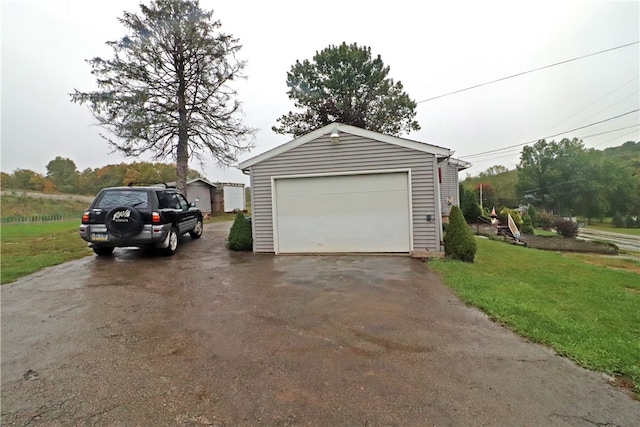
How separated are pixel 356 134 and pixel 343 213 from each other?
2.08 m

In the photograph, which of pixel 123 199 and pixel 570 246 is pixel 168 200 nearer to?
pixel 123 199

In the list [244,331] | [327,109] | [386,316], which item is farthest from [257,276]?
[327,109]

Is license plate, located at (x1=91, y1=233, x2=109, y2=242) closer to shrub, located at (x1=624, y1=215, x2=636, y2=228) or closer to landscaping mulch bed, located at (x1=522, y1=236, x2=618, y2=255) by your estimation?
landscaping mulch bed, located at (x1=522, y1=236, x2=618, y2=255)

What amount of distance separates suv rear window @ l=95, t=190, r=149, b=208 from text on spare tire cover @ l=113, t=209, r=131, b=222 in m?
0.25

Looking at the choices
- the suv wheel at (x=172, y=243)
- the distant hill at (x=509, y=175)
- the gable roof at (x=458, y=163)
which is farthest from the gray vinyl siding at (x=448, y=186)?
the distant hill at (x=509, y=175)

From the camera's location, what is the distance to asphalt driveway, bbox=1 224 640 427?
1.88 meters

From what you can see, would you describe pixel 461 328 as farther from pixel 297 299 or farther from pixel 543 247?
pixel 543 247

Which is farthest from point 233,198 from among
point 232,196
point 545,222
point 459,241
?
point 545,222

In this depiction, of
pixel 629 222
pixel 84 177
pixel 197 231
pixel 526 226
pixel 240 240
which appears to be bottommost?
pixel 629 222

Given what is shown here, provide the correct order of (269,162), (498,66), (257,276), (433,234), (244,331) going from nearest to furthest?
(244,331) < (257,276) < (433,234) < (269,162) < (498,66)

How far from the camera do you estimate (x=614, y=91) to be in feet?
54.1

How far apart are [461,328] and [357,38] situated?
20.5 meters

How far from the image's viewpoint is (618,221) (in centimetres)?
3684

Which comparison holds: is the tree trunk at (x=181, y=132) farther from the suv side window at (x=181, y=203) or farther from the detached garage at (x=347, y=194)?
the detached garage at (x=347, y=194)
